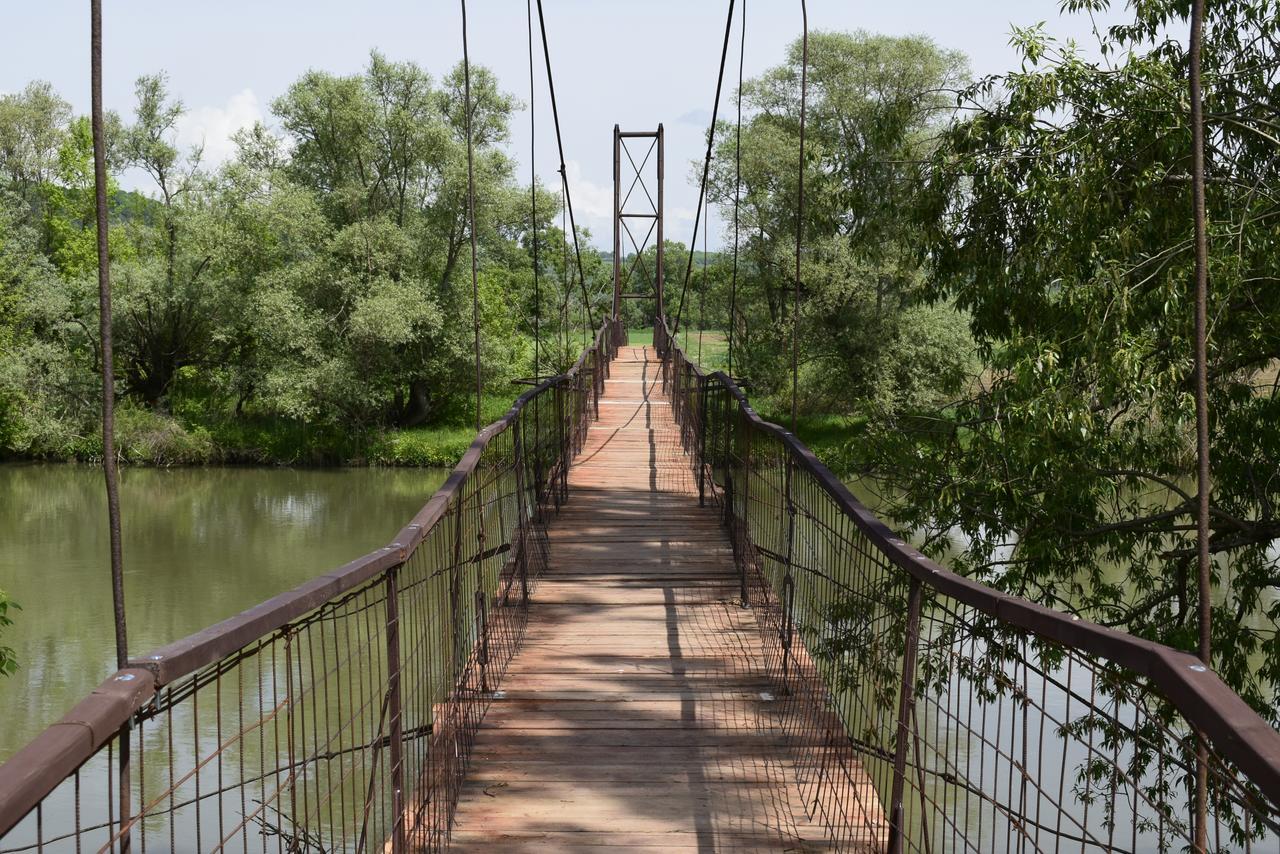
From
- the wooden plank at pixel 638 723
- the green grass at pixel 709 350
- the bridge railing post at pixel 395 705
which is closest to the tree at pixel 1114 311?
the wooden plank at pixel 638 723

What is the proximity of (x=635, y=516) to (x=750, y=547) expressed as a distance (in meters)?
1.82

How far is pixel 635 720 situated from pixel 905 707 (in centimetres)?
146

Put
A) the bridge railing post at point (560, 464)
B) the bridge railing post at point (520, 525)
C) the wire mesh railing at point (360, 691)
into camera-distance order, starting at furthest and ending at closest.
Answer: the bridge railing post at point (560, 464) → the bridge railing post at point (520, 525) → the wire mesh railing at point (360, 691)

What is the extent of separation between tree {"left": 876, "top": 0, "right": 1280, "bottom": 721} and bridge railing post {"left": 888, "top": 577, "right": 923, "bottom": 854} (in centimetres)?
351

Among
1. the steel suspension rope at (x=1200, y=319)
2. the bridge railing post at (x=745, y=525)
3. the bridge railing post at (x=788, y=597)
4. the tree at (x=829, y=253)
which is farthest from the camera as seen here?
the tree at (x=829, y=253)

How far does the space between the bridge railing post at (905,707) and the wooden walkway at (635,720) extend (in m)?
0.37

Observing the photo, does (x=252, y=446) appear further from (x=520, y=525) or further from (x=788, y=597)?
(x=788, y=597)

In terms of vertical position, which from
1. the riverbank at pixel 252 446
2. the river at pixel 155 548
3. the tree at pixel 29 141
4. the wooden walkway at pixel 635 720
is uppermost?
the tree at pixel 29 141

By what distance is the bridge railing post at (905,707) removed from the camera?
2.20 m

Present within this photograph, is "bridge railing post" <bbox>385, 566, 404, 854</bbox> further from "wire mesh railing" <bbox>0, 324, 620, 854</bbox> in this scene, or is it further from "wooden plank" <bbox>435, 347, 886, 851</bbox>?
"wooden plank" <bbox>435, 347, 886, 851</bbox>

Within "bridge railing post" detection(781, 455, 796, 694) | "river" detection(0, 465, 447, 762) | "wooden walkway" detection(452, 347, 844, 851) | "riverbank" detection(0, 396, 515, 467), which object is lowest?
"river" detection(0, 465, 447, 762)

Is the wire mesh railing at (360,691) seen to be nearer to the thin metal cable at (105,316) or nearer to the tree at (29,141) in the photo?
the thin metal cable at (105,316)

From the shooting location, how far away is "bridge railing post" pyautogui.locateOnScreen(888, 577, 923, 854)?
2195mm

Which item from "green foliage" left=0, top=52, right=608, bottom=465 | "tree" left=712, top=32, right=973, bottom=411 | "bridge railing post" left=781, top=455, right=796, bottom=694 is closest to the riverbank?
"green foliage" left=0, top=52, right=608, bottom=465
